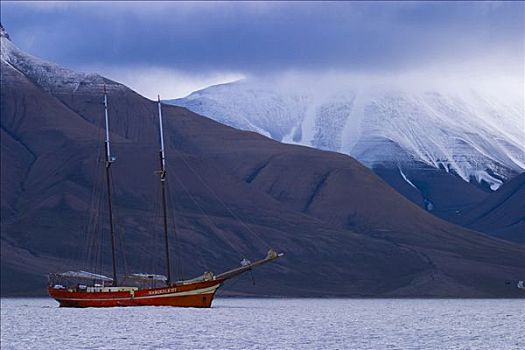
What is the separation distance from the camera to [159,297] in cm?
15088

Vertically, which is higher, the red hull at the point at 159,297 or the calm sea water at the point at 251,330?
the red hull at the point at 159,297

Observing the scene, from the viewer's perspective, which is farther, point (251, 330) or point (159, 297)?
point (159, 297)

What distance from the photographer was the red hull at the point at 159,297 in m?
151

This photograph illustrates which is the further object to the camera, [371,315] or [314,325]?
[371,315]

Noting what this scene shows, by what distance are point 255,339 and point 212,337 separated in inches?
140

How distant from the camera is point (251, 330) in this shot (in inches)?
4205

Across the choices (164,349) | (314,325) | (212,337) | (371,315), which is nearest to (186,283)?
(371,315)

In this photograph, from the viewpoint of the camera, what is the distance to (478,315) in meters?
142

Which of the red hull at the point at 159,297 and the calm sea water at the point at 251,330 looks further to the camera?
the red hull at the point at 159,297

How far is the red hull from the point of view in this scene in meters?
151

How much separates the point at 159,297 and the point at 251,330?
45.1 metres

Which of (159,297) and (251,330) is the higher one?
(159,297)

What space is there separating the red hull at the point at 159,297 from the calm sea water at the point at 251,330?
3928 millimetres

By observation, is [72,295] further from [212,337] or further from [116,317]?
[212,337]
